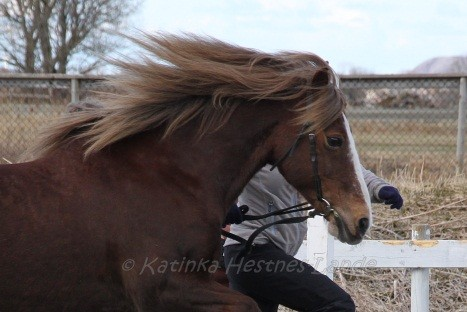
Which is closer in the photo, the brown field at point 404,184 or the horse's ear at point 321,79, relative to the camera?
the horse's ear at point 321,79

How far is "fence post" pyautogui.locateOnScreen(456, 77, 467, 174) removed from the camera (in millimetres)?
8641

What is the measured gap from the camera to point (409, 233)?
706 centimetres

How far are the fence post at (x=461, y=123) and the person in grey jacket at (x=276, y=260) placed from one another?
171 inches

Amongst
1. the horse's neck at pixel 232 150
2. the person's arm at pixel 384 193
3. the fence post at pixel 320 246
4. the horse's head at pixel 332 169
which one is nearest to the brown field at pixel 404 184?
the fence post at pixel 320 246

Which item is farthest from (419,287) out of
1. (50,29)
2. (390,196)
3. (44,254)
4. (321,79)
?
(50,29)

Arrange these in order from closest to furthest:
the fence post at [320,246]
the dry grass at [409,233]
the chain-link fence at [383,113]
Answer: the fence post at [320,246], the dry grass at [409,233], the chain-link fence at [383,113]

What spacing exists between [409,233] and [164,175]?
367cm

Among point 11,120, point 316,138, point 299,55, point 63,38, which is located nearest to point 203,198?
point 316,138

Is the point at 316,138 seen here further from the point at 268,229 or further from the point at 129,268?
the point at 129,268

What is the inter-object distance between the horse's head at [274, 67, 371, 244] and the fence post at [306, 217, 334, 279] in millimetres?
1471

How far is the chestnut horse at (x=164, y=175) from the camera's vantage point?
366 centimetres

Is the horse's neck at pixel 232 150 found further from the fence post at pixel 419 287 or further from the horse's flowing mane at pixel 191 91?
the fence post at pixel 419 287

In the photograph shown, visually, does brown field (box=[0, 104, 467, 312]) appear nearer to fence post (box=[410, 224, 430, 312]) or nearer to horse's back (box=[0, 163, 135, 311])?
fence post (box=[410, 224, 430, 312])

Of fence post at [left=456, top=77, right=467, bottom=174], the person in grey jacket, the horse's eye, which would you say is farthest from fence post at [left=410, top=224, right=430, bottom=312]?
fence post at [left=456, top=77, right=467, bottom=174]
